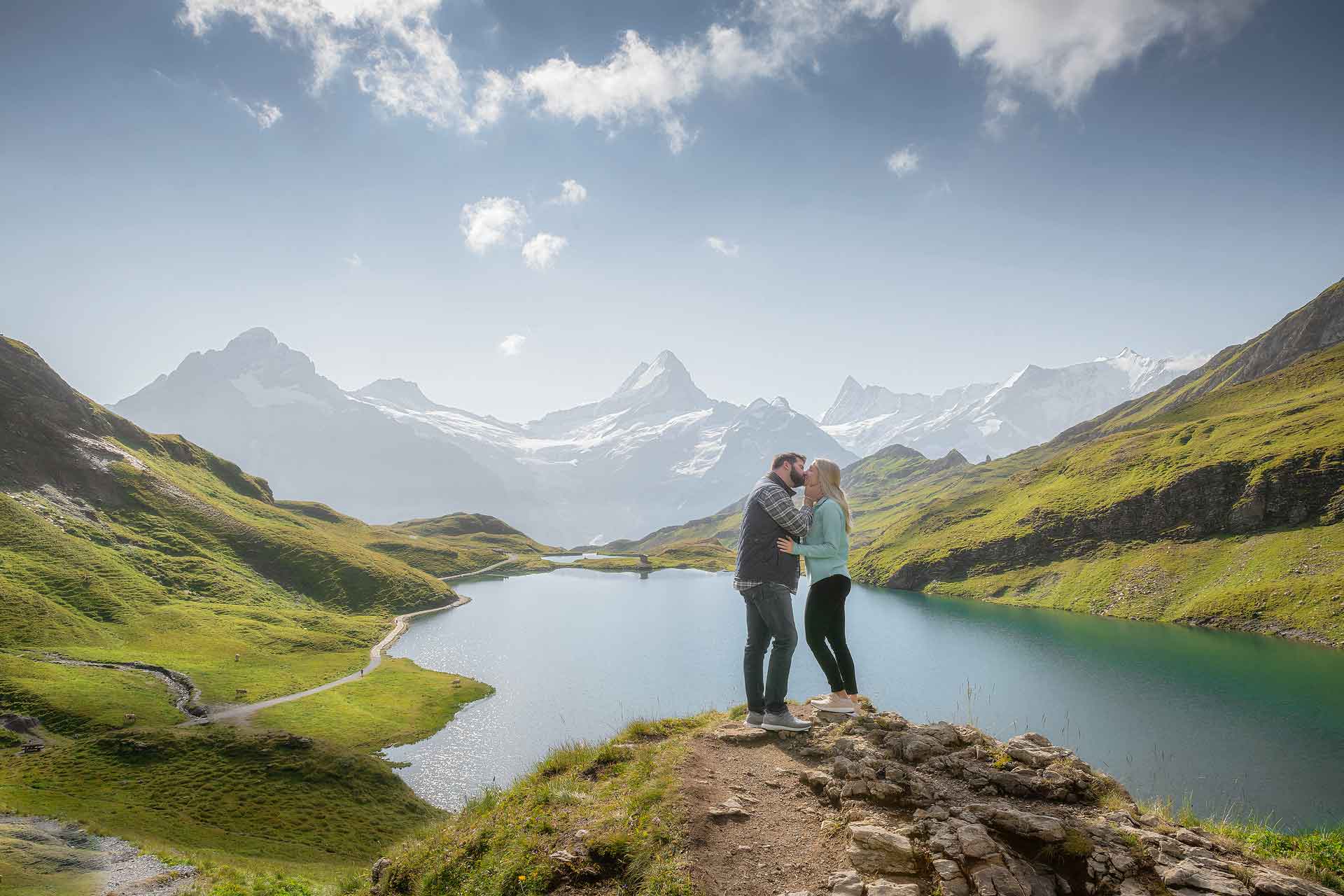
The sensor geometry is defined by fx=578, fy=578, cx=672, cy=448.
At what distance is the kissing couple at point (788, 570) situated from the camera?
11.6m

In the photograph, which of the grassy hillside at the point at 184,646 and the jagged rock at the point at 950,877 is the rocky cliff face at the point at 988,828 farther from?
the grassy hillside at the point at 184,646

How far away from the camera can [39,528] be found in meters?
83.0

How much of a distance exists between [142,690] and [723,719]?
67.6 meters

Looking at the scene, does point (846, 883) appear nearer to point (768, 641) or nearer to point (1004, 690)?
point (768, 641)

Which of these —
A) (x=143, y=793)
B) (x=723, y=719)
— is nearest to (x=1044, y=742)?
(x=723, y=719)

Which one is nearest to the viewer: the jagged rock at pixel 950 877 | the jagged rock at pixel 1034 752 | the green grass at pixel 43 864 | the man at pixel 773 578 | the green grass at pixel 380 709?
the jagged rock at pixel 950 877

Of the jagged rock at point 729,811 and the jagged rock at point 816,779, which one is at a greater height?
the jagged rock at point 816,779

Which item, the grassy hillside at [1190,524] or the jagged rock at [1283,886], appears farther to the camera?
the grassy hillside at [1190,524]

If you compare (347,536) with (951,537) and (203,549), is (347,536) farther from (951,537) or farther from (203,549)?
(951,537)

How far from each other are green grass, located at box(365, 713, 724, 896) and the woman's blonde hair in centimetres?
586

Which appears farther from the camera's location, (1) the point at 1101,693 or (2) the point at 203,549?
(2) the point at 203,549

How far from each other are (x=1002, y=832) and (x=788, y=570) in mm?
5257

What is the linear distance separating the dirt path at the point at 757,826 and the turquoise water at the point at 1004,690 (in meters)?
14.0

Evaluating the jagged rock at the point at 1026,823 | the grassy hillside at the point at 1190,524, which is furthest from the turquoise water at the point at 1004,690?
the jagged rock at the point at 1026,823
